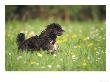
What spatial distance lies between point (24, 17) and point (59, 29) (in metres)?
3.68

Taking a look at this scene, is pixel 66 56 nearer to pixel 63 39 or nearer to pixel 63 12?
pixel 63 39

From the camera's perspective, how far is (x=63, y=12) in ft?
34.4

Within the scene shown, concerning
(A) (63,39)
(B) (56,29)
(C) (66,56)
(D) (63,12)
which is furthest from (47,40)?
(D) (63,12)

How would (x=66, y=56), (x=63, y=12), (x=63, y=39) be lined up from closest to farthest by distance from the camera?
(x=66, y=56)
(x=63, y=39)
(x=63, y=12)

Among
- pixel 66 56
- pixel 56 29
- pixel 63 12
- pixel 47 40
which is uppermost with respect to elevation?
pixel 63 12

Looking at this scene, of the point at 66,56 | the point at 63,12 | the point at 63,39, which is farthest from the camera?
the point at 63,12

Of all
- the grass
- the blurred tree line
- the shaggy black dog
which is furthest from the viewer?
the blurred tree line

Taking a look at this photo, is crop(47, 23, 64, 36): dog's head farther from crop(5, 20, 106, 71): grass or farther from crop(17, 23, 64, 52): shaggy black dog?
crop(5, 20, 106, 71): grass

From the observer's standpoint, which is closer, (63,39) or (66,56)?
(66,56)

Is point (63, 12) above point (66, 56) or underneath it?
above

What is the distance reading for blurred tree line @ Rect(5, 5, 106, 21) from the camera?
1023 cm

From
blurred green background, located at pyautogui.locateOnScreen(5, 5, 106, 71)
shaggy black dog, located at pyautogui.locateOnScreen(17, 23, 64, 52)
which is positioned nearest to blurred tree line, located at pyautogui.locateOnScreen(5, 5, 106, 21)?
blurred green background, located at pyautogui.locateOnScreen(5, 5, 106, 71)
